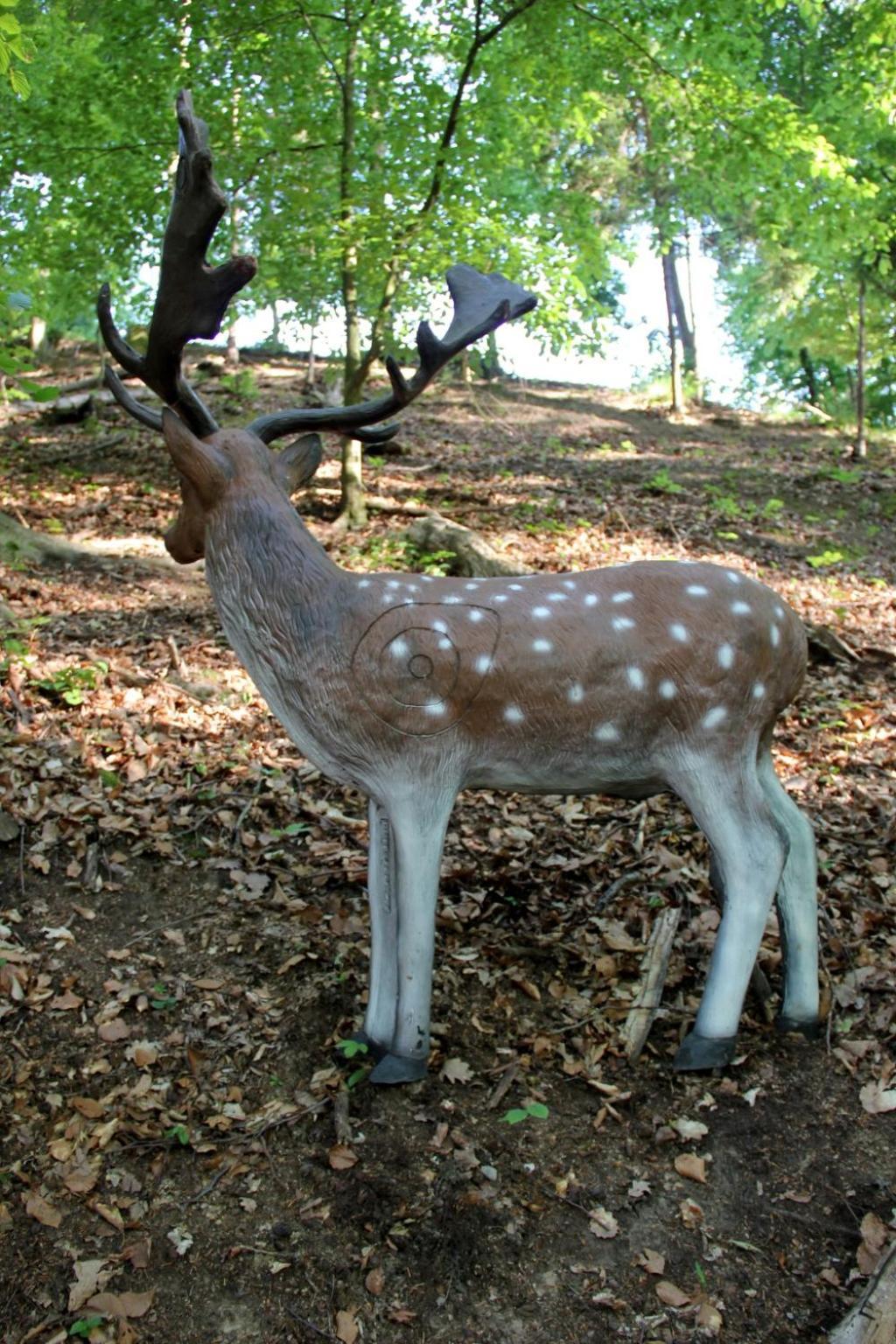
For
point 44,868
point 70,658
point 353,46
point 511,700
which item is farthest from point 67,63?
point 511,700

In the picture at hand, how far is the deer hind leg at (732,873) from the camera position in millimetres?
3578

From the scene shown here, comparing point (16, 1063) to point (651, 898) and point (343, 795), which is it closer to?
point (343, 795)

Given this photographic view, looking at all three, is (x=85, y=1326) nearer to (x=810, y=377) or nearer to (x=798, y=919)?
(x=798, y=919)

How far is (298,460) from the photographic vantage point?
3.68 metres

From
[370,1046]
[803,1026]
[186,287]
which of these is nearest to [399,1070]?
[370,1046]

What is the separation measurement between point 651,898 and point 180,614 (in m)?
4.66

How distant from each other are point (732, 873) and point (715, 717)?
21.5 inches

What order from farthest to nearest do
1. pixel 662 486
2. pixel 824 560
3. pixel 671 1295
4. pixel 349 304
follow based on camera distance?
pixel 662 486 < pixel 349 304 < pixel 824 560 < pixel 671 1295

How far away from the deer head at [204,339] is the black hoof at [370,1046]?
1.85 m

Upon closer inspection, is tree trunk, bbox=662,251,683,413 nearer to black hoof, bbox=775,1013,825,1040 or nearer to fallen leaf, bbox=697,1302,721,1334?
black hoof, bbox=775,1013,825,1040

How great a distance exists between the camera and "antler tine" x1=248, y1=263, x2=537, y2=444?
3.56 meters

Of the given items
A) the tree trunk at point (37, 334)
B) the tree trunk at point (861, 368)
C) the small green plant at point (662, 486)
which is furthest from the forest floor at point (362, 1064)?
the tree trunk at point (37, 334)

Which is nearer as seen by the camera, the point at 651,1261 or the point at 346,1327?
the point at 346,1327

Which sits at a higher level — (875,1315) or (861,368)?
(861,368)
